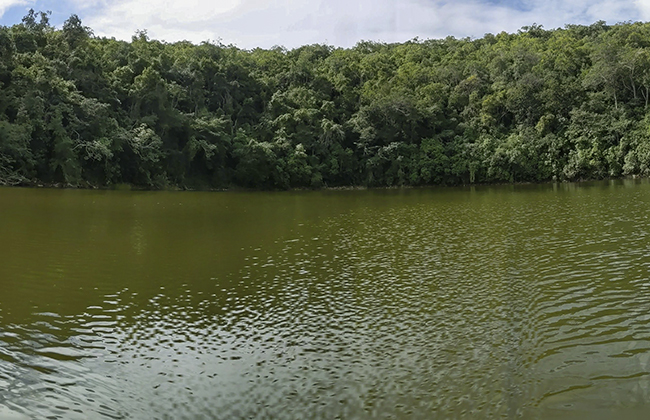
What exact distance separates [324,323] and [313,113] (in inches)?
1616

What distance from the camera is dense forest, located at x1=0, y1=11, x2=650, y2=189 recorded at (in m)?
37.7

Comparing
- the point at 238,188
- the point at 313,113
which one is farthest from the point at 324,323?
the point at 313,113

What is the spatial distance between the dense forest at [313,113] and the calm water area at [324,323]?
2044 centimetres

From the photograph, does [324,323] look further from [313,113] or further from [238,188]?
[313,113]


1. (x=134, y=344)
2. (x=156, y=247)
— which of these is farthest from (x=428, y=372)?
(x=156, y=247)

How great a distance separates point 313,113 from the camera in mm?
49094

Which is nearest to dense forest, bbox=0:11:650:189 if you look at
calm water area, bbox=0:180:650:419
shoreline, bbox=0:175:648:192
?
shoreline, bbox=0:175:648:192

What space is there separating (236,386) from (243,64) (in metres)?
49.5

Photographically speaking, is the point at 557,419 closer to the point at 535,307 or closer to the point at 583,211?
the point at 535,307

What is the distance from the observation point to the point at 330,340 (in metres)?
8.65

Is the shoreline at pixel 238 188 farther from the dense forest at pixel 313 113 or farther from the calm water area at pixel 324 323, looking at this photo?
the calm water area at pixel 324 323

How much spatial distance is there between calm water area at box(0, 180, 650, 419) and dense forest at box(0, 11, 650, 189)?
2044 centimetres

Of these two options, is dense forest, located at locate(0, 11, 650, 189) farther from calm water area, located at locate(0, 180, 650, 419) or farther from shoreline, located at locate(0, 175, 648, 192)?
calm water area, located at locate(0, 180, 650, 419)

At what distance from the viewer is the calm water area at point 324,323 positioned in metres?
6.52
